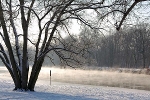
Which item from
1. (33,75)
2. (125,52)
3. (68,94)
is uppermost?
(125,52)

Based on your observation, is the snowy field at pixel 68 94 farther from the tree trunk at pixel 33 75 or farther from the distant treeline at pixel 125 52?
the distant treeline at pixel 125 52

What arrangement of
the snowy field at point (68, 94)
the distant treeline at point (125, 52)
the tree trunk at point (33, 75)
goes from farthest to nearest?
the distant treeline at point (125, 52), the tree trunk at point (33, 75), the snowy field at point (68, 94)

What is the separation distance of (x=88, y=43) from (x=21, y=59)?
12.4 ft

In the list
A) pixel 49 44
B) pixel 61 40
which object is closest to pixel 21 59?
pixel 49 44

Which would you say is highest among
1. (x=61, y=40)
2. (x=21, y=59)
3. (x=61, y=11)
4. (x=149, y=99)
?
(x=61, y=11)

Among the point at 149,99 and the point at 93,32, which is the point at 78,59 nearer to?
the point at 93,32

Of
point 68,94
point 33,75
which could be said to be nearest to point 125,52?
point 33,75

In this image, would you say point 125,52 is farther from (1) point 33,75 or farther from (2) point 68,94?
(2) point 68,94

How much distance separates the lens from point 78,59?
16.8 metres

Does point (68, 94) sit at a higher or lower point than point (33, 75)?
lower

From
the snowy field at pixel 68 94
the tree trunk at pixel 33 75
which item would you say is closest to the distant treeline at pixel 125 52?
the snowy field at pixel 68 94

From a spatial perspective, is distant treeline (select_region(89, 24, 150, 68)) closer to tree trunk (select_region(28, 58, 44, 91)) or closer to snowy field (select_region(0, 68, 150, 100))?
snowy field (select_region(0, 68, 150, 100))

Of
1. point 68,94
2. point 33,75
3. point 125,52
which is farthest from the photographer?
point 125,52

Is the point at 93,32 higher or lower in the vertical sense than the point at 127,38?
lower
